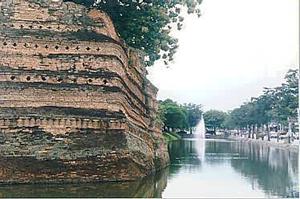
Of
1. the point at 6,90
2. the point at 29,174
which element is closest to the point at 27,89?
the point at 6,90

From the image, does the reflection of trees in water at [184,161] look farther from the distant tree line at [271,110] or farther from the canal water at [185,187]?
the distant tree line at [271,110]

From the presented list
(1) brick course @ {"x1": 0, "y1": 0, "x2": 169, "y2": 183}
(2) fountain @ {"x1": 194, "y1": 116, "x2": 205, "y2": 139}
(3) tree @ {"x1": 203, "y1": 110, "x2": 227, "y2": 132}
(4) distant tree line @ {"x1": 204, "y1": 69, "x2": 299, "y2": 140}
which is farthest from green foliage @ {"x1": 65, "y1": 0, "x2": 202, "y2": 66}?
(3) tree @ {"x1": 203, "y1": 110, "x2": 227, "y2": 132}

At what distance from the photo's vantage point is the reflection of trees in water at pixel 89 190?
13.4 metres

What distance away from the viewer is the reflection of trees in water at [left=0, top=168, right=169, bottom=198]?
43.8 feet

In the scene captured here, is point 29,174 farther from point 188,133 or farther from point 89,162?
point 188,133

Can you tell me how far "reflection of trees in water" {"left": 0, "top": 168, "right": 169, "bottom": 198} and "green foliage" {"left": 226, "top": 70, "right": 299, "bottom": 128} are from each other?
1692 inches

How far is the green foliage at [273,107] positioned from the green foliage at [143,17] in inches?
1357

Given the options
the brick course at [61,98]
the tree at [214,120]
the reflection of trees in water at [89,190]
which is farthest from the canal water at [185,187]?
the tree at [214,120]

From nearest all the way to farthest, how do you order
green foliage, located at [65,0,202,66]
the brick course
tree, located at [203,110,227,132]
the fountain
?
the brick course → green foliage, located at [65,0,202,66] → the fountain → tree, located at [203,110,227,132]

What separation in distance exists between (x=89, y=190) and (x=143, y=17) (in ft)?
34.1

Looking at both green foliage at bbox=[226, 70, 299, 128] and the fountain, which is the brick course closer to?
green foliage at bbox=[226, 70, 299, 128]

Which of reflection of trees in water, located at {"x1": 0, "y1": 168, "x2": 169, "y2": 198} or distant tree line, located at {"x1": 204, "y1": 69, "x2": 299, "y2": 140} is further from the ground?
distant tree line, located at {"x1": 204, "y1": 69, "x2": 299, "y2": 140}

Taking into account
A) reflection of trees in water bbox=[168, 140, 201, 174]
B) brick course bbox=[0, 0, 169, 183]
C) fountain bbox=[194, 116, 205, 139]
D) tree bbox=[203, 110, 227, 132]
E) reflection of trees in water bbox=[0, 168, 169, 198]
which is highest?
tree bbox=[203, 110, 227, 132]

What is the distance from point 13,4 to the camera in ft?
54.4
